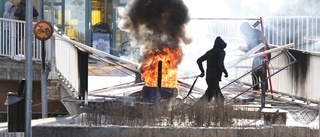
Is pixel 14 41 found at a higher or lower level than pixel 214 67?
higher

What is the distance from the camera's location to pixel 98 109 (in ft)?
44.7

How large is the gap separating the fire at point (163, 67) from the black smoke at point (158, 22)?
1.44ft

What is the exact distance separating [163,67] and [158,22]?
5.40 feet

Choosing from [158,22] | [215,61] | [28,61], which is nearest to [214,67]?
[215,61]

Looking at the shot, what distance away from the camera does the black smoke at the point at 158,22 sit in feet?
60.3

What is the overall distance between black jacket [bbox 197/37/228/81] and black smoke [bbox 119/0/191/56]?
2.26 metres

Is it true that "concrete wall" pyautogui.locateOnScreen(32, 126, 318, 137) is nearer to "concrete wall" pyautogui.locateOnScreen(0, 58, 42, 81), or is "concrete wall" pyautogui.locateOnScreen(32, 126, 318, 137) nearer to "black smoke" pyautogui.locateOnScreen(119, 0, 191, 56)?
"black smoke" pyautogui.locateOnScreen(119, 0, 191, 56)

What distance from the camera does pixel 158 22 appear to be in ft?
61.1

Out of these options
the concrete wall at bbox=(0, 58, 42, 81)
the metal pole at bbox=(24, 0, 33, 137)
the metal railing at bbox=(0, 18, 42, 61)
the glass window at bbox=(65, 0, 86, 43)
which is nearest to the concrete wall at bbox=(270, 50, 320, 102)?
the concrete wall at bbox=(0, 58, 42, 81)

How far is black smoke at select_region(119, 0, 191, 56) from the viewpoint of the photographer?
60.3 ft

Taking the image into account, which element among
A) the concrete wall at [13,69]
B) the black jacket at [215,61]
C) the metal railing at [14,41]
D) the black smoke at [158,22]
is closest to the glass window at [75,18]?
the metal railing at [14,41]

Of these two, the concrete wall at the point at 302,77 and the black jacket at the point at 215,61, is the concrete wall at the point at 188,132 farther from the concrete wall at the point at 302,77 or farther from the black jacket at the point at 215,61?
the concrete wall at the point at 302,77

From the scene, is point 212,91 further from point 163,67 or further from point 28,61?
point 28,61

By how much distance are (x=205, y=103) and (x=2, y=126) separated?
3.69 meters
